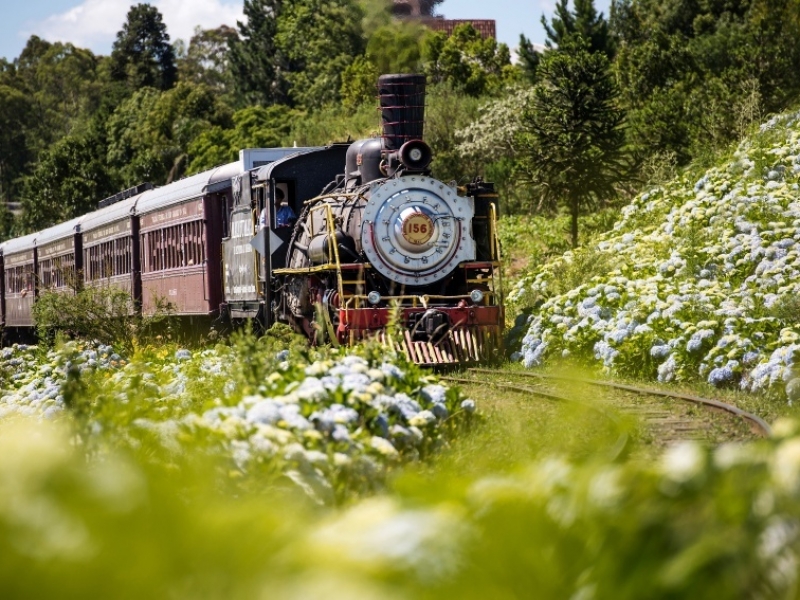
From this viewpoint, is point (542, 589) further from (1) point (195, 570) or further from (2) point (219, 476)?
(2) point (219, 476)

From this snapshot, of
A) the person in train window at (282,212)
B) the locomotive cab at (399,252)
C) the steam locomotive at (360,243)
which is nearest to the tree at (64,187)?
the steam locomotive at (360,243)

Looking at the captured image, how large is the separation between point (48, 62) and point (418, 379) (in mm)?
124546

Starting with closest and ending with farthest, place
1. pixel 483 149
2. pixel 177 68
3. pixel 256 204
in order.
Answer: pixel 256 204, pixel 483 149, pixel 177 68

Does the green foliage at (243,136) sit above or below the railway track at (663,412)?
above

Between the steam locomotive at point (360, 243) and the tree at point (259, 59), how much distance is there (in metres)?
66.3

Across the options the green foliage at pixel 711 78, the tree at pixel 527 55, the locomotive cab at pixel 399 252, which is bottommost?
the locomotive cab at pixel 399 252

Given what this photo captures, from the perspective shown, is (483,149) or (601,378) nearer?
(601,378)

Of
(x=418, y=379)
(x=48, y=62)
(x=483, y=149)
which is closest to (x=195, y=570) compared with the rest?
(x=418, y=379)

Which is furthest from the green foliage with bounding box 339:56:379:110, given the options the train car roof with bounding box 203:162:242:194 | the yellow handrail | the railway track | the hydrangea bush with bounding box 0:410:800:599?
the hydrangea bush with bounding box 0:410:800:599

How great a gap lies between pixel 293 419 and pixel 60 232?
93.2 ft

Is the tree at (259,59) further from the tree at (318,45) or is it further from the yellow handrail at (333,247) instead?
the yellow handrail at (333,247)

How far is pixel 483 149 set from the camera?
45969mm

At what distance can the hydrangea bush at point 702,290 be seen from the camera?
1361 centimetres

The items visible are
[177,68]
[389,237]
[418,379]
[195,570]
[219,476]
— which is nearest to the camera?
[195,570]
